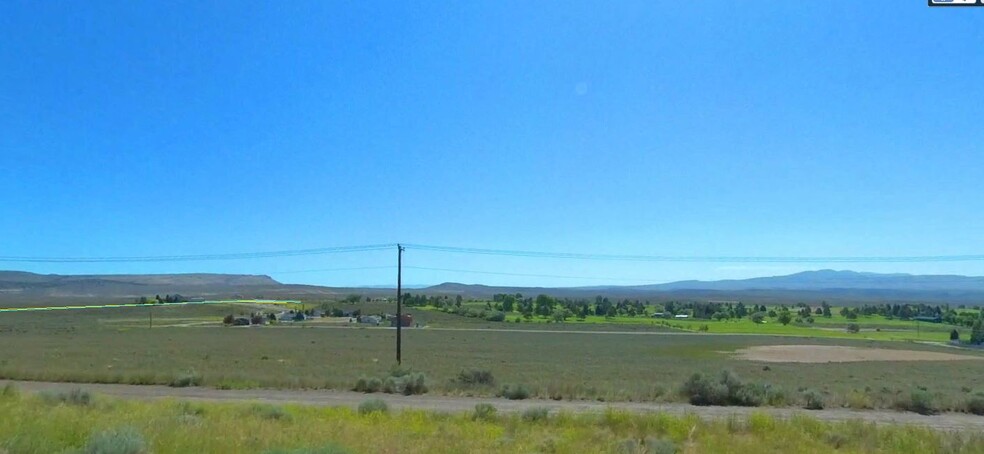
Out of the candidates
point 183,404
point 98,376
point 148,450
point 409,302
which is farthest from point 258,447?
point 409,302

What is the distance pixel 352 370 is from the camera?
40.8 m

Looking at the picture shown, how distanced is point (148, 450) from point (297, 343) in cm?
6354

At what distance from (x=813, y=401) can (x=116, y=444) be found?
79.4ft

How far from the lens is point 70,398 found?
18594mm

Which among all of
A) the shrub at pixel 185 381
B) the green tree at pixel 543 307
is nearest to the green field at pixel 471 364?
the shrub at pixel 185 381

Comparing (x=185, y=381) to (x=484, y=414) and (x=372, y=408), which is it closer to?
(x=372, y=408)

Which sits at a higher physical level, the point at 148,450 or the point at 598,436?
the point at 148,450

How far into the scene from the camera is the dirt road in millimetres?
23078

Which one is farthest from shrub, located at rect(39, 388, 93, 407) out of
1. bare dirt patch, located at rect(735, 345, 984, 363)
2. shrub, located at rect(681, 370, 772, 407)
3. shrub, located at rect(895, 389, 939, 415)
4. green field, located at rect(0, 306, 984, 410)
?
bare dirt patch, located at rect(735, 345, 984, 363)

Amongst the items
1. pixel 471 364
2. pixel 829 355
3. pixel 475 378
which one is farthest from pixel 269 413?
pixel 829 355

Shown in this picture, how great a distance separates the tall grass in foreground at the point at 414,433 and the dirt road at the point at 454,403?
222 inches

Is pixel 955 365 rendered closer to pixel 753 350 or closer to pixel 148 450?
pixel 753 350

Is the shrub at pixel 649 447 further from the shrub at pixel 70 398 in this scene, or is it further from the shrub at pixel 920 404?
the shrub at pixel 920 404

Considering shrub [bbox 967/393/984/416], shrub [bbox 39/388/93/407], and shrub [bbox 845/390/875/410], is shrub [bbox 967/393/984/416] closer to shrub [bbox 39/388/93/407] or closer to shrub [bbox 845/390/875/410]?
shrub [bbox 845/390/875/410]
